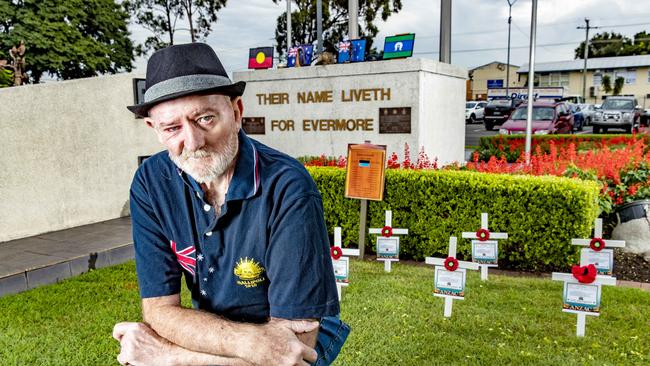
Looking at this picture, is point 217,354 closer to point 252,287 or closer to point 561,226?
point 252,287

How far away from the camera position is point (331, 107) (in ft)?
31.1

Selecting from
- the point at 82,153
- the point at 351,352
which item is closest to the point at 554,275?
the point at 351,352

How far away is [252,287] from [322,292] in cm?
22

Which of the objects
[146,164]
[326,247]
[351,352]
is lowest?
[351,352]

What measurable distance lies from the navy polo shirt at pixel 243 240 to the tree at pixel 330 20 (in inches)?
1173

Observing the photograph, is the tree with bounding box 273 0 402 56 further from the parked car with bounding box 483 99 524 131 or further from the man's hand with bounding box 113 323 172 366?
the man's hand with bounding box 113 323 172 366

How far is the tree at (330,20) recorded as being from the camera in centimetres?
3131

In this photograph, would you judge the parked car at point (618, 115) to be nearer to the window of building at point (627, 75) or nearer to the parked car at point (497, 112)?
the parked car at point (497, 112)

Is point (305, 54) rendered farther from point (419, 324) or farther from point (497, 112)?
point (497, 112)

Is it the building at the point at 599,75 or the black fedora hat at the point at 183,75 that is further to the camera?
the building at the point at 599,75

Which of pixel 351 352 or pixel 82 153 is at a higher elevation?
pixel 82 153

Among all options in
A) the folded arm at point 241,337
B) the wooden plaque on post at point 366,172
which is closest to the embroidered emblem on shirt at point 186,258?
the folded arm at point 241,337

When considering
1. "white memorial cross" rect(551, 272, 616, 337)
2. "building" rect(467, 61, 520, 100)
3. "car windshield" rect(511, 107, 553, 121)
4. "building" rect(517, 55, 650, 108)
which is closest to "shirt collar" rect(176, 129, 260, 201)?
"white memorial cross" rect(551, 272, 616, 337)

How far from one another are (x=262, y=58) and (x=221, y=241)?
31.2 feet
